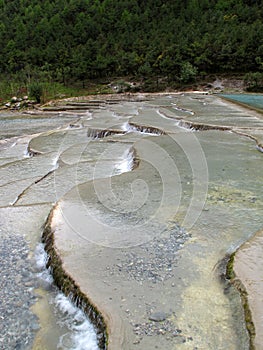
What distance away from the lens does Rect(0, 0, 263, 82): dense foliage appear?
49203 mm

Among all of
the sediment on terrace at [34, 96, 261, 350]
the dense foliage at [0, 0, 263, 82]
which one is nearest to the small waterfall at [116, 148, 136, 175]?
the sediment on terrace at [34, 96, 261, 350]

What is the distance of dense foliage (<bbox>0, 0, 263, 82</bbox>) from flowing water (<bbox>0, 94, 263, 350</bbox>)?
38225 millimetres

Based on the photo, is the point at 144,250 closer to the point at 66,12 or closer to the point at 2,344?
the point at 2,344

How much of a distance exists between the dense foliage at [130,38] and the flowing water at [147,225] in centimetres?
3823

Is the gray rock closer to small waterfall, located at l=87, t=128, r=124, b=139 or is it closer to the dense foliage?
small waterfall, located at l=87, t=128, r=124, b=139

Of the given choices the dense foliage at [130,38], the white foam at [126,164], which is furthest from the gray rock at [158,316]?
the dense foliage at [130,38]

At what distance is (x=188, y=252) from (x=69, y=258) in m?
→ 1.59

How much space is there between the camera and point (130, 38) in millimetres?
62406

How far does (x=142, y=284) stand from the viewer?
155 inches

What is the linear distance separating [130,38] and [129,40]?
0.89 m

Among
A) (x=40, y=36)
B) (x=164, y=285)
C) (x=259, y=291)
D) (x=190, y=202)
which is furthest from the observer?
(x=40, y=36)

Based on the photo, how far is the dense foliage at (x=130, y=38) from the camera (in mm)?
49203

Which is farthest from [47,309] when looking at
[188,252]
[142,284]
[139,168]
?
[139,168]

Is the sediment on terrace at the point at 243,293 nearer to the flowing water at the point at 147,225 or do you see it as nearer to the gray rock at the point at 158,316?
the flowing water at the point at 147,225
